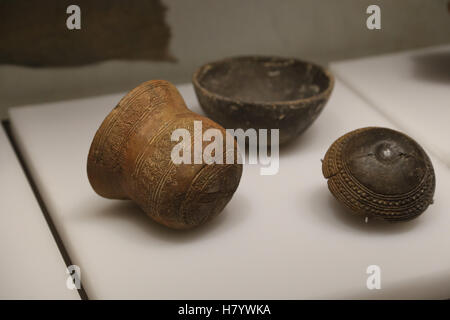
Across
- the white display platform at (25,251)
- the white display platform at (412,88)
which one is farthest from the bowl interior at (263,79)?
the white display platform at (25,251)

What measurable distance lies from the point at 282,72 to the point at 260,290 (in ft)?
3.47

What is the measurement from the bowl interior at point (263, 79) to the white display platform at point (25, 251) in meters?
0.78

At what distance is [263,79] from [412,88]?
2.07 feet

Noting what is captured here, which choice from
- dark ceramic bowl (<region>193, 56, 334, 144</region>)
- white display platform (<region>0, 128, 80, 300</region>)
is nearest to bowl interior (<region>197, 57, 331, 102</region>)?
dark ceramic bowl (<region>193, 56, 334, 144</region>)

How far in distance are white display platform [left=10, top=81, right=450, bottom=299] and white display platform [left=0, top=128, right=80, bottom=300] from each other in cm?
5

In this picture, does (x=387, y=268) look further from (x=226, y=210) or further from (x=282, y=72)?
(x=282, y=72)

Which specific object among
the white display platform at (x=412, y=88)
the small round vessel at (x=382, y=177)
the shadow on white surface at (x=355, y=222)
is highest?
the small round vessel at (x=382, y=177)

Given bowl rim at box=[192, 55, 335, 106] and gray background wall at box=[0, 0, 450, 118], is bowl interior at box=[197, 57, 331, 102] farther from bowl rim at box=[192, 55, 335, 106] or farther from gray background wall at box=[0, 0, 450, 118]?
gray background wall at box=[0, 0, 450, 118]

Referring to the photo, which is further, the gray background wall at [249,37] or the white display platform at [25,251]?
the gray background wall at [249,37]

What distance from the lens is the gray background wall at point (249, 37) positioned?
243 cm

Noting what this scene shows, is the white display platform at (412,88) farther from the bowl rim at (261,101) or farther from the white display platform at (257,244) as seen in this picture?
the bowl rim at (261,101)
